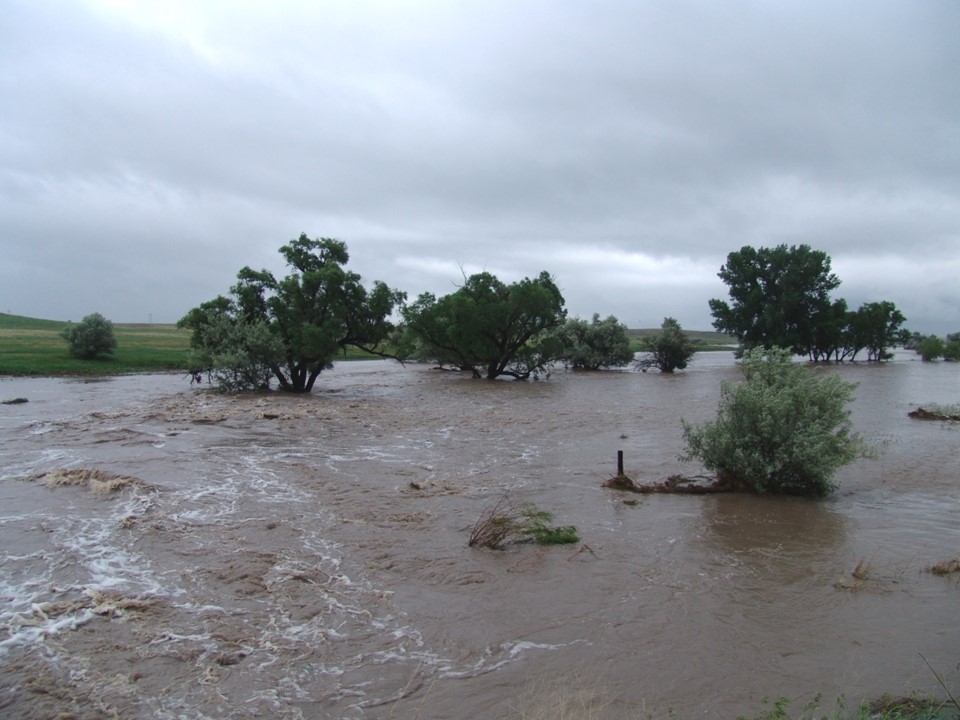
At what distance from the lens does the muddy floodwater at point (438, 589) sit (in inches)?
221

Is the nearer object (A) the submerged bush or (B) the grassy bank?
(A) the submerged bush

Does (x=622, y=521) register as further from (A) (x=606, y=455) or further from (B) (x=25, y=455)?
(B) (x=25, y=455)

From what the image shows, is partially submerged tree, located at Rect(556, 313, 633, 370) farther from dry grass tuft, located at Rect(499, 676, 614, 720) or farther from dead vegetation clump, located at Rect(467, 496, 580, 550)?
dry grass tuft, located at Rect(499, 676, 614, 720)

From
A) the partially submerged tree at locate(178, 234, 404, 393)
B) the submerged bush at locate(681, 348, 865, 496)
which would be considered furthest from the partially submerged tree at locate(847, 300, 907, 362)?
the submerged bush at locate(681, 348, 865, 496)

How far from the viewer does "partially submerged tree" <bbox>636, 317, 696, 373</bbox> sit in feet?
181

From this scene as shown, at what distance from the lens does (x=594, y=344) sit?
191ft

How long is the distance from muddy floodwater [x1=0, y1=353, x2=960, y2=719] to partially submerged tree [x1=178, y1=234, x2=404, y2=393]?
15.8 metres

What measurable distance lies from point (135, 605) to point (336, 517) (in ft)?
13.1

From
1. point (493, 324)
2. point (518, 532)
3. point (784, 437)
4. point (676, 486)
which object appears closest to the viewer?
point (518, 532)

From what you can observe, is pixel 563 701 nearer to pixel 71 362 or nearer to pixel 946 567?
pixel 946 567

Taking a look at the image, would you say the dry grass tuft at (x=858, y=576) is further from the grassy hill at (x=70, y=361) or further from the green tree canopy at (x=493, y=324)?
the grassy hill at (x=70, y=361)

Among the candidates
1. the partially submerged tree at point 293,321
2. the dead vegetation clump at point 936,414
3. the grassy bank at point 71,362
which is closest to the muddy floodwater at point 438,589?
the dead vegetation clump at point 936,414

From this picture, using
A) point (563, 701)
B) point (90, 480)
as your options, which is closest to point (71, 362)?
point (90, 480)

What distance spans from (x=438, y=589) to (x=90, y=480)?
8.77 metres
